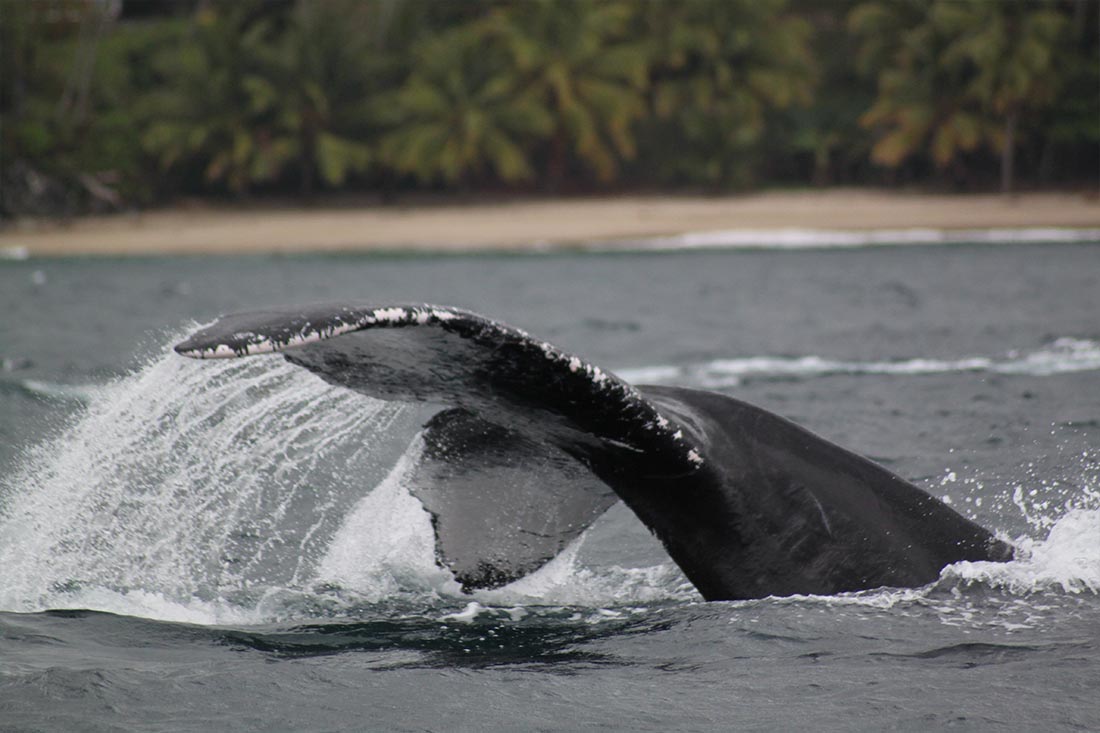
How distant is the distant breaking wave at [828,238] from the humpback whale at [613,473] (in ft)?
90.8

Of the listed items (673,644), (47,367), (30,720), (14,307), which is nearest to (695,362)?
(47,367)

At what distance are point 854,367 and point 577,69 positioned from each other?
95.9 ft

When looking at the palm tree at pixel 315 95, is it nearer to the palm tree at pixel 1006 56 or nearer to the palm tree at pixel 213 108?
the palm tree at pixel 213 108

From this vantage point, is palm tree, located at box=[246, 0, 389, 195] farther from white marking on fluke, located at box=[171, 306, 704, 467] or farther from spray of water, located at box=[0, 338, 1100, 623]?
white marking on fluke, located at box=[171, 306, 704, 467]

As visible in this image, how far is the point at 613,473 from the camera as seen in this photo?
4230 mm

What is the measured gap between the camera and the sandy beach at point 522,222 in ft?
111

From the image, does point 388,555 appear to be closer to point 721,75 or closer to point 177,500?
point 177,500

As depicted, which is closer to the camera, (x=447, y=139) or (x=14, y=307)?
(x=14, y=307)

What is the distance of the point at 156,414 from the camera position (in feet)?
13.8

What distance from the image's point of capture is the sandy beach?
33688mm

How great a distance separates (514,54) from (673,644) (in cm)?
3722

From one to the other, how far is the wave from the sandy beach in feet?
65.7

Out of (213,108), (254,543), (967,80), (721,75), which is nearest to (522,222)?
(721,75)

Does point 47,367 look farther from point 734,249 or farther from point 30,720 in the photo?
point 734,249
